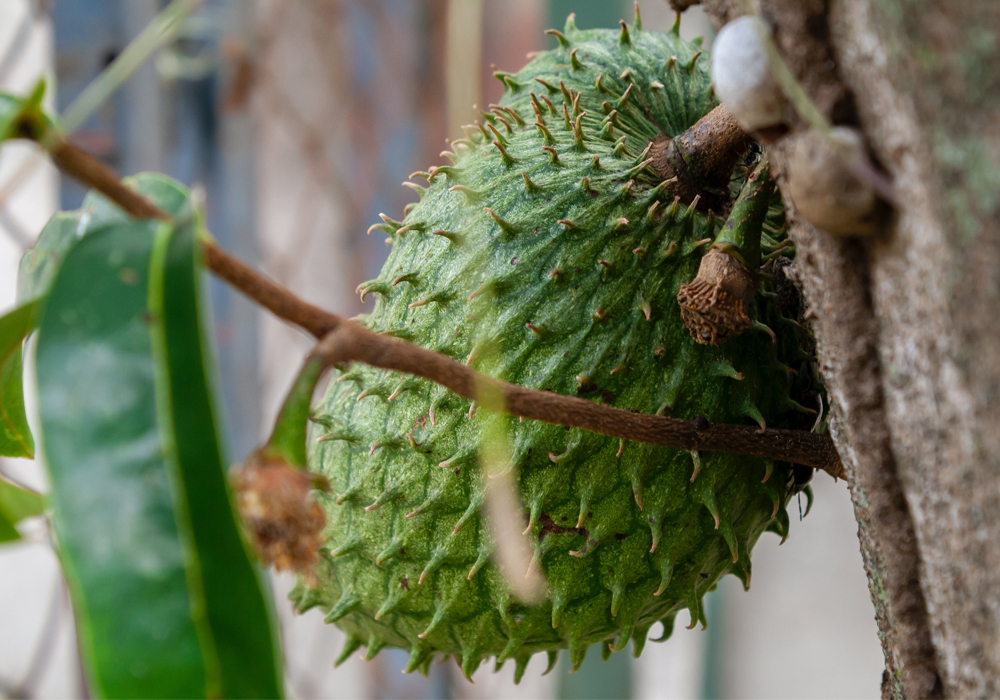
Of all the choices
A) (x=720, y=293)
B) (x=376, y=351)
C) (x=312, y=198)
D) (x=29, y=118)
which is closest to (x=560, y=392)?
(x=720, y=293)

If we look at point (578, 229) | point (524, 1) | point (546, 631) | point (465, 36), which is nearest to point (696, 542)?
point (546, 631)

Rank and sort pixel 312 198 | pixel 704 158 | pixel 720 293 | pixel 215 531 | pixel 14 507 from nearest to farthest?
pixel 215 531 → pixel 14 507 → pixel 720 293 → pixel 704 158 → pixel 312 198

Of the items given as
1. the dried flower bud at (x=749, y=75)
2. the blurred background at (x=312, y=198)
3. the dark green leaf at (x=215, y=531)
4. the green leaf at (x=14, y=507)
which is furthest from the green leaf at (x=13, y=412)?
the blurred background at (x=312, y=198)

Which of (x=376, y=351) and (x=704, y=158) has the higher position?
(x=704, y=158)

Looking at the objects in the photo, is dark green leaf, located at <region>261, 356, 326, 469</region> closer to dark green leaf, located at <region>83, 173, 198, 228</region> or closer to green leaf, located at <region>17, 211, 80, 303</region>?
dark green leaf, located at <region>83, 173, 198, 228</region>

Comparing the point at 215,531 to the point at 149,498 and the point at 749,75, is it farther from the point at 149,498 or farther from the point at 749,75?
the point at 749,75

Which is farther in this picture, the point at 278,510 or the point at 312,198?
the point at 312,198

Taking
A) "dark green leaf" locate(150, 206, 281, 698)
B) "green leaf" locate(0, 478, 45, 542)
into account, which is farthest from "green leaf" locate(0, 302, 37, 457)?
"dark green leaf" locate(150, 206, 281, 698)
